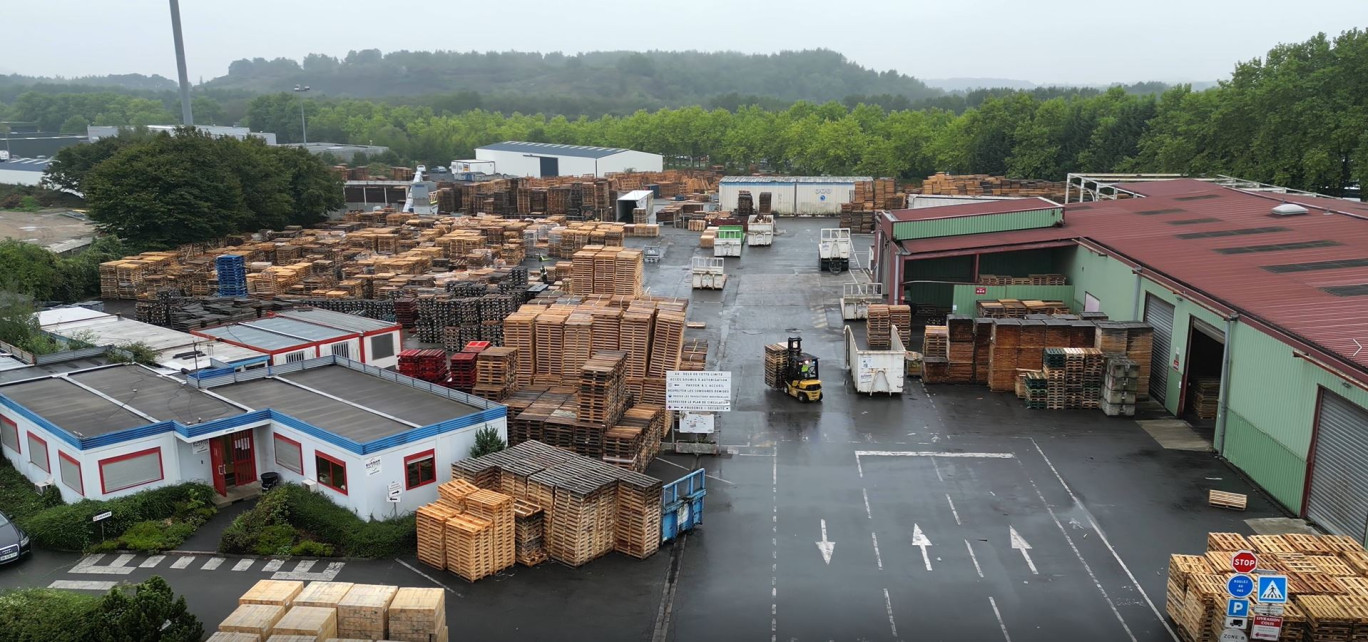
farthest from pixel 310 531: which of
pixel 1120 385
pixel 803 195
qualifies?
pixel 803 195

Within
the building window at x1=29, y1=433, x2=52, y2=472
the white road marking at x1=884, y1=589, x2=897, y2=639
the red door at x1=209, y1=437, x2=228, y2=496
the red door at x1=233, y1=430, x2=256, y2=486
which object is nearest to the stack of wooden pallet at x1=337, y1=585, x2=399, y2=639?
the white road marking at x1=884, y1=589, x2=897, y2=639

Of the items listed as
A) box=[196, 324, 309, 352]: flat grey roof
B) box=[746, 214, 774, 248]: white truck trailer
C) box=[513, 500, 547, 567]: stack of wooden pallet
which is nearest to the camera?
box=[513, 500, 547, 567]: stack of wooden pallet

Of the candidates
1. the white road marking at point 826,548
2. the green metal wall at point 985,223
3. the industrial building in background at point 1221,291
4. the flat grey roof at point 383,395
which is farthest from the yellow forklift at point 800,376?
the green metal wall at point 985,223

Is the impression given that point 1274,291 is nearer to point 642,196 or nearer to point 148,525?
point 148,525

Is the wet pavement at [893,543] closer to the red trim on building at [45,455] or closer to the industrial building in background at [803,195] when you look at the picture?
the red trim on building at [45,455]

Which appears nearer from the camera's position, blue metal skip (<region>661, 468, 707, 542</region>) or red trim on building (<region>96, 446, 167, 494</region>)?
blue metal skip (<region>661, 468, 707, 542</region>)

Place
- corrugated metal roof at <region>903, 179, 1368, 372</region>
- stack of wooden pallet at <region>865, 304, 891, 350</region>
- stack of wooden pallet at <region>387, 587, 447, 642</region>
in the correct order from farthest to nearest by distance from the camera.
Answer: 1. stack of wooden pallet at <region>865, 304, 891, 350</region>
2. corrugated metal roof at <region>903, 179, 1368, 372</region>
3. stack of wooden pallet at <region>387, 587, 447, 642</region>

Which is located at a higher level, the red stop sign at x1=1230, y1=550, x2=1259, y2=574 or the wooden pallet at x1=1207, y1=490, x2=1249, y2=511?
the red stop sign at x1=1230, y1=550, x2=1259, y2=574

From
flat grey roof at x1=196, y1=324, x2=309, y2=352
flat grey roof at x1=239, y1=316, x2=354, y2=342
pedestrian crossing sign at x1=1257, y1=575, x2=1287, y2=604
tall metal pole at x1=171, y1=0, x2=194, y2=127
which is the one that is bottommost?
pedestrian crossing sign at x1=1257, y1=575, x2=1287, y2=604

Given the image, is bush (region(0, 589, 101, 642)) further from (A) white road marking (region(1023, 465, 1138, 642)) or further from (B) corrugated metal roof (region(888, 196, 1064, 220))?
(B) corrugated metal roof (region(888, 196, 1064, 220))

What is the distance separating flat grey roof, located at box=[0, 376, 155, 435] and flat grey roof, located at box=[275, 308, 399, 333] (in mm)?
8167

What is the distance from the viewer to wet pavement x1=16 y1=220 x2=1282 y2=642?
1630 centimetres

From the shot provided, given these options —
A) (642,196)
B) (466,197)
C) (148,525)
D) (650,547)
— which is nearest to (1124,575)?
(650,547)

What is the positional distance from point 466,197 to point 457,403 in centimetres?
5474
